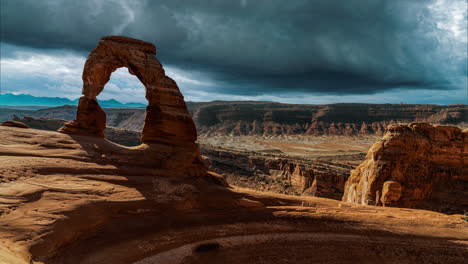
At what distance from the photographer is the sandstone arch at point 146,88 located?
15.4m

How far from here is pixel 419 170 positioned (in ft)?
63.6

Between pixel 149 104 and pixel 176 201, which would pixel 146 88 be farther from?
pixel 176 201

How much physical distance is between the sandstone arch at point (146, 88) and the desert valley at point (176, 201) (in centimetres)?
6

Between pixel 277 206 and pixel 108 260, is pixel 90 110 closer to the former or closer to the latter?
pixel 108 260

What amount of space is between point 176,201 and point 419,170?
18.4 metres

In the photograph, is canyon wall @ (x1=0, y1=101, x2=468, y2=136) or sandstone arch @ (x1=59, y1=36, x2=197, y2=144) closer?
sandstone arch @ (x1=59, y1=36, x2=197, y2=144)

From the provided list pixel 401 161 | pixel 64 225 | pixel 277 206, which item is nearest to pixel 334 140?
pixel 401 161

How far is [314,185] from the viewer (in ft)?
115

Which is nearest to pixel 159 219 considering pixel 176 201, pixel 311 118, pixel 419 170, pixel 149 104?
pixel 176 201

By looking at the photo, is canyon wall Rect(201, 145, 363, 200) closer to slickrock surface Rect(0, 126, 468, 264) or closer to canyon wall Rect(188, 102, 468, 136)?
slickrock surface Rect(0, 126, 468, 264)

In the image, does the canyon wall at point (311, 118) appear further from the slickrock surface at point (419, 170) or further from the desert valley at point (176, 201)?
the desert valley at point (176, 201)

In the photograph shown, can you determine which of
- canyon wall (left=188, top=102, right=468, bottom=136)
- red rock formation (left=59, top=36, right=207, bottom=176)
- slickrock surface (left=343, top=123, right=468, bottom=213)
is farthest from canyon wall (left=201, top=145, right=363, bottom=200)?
canyon wall (left=188, top=102, right=468, bottom=136)

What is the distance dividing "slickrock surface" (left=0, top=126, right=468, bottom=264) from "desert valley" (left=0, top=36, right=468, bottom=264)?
0.05 meters

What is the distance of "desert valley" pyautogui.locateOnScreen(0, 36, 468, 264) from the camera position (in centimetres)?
912
